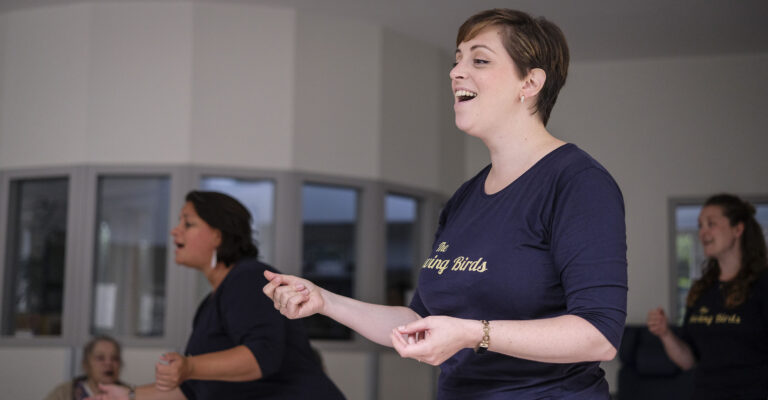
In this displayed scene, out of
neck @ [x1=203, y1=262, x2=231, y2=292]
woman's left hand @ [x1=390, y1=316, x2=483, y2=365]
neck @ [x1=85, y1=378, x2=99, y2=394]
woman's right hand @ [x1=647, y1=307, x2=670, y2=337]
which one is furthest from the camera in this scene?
neck @ [x1=85, y1=378, x2=99, y2=394]

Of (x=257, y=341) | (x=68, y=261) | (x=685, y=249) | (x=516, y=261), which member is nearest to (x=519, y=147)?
(x=516, y=261)

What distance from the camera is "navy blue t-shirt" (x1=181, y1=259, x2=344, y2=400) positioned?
88.7 inches

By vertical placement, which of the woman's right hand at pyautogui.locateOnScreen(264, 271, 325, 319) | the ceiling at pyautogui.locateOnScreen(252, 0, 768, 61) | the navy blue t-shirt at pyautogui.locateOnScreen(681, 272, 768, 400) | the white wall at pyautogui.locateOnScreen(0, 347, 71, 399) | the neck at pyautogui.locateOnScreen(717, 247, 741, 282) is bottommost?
the white wall at pyautogui.locateOnScreen(0, 347, 71, 399)

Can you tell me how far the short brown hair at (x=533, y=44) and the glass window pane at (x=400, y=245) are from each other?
469 cm

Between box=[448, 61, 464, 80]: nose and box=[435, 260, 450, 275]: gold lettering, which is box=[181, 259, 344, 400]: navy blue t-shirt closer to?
box=[435, 260, 450, 275]: gold lettering

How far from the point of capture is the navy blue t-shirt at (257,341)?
225 cm

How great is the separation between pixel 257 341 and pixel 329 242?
12.0 ft

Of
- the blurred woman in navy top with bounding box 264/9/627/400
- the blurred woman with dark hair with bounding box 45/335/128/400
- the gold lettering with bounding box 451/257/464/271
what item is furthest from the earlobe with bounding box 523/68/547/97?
the blurred woman with dark hair with bounding box 45/335/128/400

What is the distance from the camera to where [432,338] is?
107 cm

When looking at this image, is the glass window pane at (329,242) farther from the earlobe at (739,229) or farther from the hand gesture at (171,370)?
the hand gesture at (171,370)

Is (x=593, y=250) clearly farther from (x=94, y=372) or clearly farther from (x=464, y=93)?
(x=94, y=372)

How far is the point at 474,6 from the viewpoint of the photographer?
5.61 meters

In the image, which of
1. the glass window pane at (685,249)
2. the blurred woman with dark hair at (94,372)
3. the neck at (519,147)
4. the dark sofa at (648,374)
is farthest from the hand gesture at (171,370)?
the glass window pane at (685,249)

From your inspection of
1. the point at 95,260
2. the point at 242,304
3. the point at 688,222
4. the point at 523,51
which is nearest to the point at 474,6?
the point at 688,222
